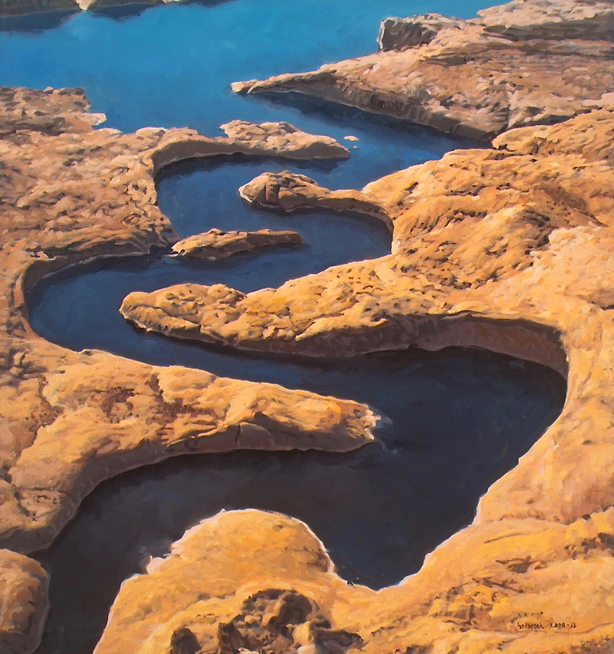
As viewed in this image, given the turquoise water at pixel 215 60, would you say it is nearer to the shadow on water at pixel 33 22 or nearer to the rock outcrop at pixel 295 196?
the shadow on water at pixel 33 22

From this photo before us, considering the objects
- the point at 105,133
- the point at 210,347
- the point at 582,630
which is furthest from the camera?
the point at 105,133

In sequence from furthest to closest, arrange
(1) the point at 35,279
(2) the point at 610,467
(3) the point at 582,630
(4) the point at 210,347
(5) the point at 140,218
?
(5) the point at 140,218 < (1) the point at 35,279 < (4) the point at 210,347 < (2) the point at 610,467 < (3) the point at 582,630

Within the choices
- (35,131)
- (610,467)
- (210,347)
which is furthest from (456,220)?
(35,131)

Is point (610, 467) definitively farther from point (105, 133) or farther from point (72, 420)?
point (105, 133)

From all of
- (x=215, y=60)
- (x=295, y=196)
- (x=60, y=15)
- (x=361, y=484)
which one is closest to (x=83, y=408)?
(x=361, y=484)

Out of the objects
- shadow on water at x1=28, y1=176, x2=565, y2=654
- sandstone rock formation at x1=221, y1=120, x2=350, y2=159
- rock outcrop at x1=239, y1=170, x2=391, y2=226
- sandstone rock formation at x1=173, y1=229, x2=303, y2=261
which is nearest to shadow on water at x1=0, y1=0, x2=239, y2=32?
sandstone rock formation at x1=221, y1=120, x2=350, y2=159
